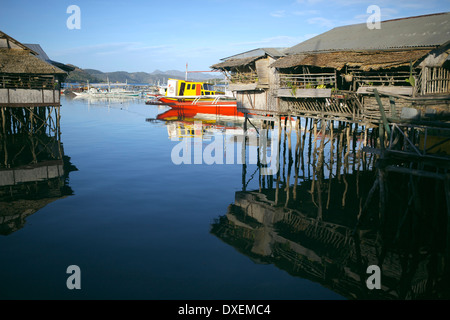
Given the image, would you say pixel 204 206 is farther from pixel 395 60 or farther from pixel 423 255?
pixel 395 60

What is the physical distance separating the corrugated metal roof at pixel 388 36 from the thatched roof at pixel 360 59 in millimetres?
784

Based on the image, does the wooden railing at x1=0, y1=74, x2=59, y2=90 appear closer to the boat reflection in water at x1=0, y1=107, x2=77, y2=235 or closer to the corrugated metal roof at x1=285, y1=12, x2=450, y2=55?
the boat reflection in water at x1=0, y1=107, x2=77, y2=235

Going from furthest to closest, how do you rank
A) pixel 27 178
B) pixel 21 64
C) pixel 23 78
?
pixel 23 78
pixel 21 64
pixel 27 178

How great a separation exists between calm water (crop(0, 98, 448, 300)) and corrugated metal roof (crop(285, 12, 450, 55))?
7313 mm

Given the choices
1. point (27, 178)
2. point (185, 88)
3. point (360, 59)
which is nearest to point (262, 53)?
point (360, 59)

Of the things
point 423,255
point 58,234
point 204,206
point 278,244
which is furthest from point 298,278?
point 58,234

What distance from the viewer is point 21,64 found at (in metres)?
24.9

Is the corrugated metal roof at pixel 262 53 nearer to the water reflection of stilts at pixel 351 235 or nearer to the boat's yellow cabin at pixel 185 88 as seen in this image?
the water reflection of stilts at pixel 351 235

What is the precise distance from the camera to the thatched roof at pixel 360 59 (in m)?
15.4

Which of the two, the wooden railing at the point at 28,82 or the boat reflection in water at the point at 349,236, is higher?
the wooden railing at the point at 28,82

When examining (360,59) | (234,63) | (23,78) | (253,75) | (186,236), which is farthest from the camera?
(23,78)

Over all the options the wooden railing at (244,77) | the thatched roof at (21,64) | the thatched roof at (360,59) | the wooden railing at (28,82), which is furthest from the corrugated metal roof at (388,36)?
the wooden railing at (28,82)

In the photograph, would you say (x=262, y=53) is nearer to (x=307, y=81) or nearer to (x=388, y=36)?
(x=307, y=81)

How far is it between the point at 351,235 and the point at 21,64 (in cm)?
2489
